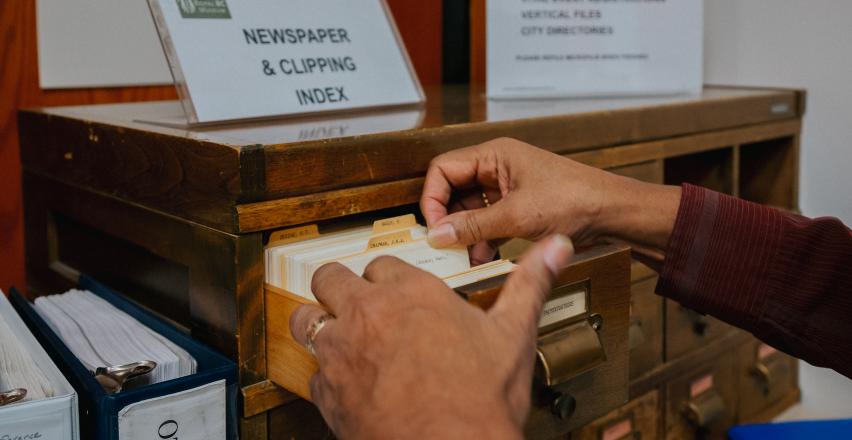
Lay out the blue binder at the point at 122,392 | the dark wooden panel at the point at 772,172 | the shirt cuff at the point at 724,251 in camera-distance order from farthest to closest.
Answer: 1. the dark wooden panel at the point at 772,172
2. the shirt cuff at the point at 724,251
3. the blue binder at the point at 122,392

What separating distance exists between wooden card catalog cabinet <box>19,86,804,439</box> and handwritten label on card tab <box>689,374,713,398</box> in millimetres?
48

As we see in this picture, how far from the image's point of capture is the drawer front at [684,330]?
1369 mm

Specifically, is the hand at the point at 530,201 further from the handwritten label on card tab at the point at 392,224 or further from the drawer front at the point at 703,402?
the drawer front at the point at 703,402

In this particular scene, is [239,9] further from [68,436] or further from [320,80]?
[68,436]

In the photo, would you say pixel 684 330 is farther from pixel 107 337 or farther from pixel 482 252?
pixel 107 337

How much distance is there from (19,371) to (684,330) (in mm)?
1031

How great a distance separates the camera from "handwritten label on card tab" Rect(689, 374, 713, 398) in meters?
1.45

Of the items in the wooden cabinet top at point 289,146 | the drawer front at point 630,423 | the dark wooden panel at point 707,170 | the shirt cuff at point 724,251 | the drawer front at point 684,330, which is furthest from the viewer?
the dark wooden panel at point 707,170

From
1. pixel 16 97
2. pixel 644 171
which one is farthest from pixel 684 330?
pixel 16 97

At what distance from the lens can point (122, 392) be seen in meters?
0.71

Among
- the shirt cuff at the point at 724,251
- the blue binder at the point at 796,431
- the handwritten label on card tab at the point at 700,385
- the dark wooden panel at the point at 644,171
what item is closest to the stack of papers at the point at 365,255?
the shirt cuff at the point at 724,251

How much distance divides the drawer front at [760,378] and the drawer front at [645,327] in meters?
0.33

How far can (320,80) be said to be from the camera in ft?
3.69

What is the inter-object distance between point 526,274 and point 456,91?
1.00m
